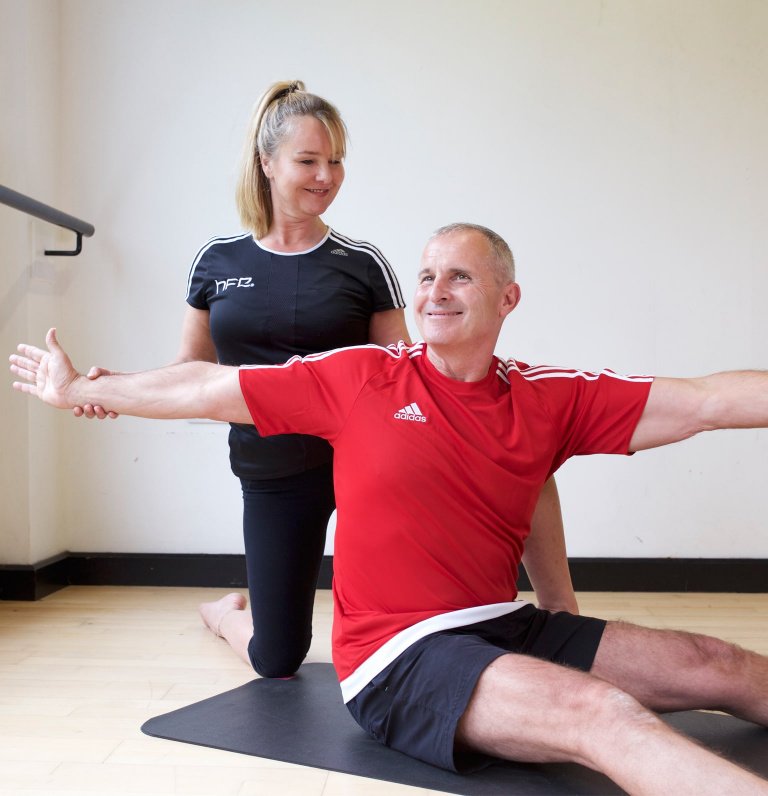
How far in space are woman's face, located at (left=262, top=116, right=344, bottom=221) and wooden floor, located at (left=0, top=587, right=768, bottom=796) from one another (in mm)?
1271

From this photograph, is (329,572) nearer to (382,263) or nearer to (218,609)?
(218,609)

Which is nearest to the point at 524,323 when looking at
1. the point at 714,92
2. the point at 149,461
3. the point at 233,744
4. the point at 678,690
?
the point at 714,92

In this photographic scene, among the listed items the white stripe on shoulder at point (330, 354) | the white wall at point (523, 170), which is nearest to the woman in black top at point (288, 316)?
the white stripe on shoulder at point (330, 354)

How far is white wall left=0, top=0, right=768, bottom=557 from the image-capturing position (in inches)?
127

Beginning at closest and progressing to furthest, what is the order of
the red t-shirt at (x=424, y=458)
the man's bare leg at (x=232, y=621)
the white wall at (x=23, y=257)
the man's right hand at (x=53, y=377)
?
1. the red t-shirt at (x=424, y=458)
2. the man's right hand at (x=53, y=377)
3. the man's bare leg at (x=232, y=621)
4. the white wall at (x=23, y=257)

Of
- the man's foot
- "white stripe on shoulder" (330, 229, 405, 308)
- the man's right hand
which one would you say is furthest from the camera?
the man's foot

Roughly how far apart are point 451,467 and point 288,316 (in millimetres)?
643

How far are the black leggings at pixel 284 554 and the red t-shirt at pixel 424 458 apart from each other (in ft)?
1.47

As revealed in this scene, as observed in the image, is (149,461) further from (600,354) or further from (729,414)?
(729,414)

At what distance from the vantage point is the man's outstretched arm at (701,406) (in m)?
1.61

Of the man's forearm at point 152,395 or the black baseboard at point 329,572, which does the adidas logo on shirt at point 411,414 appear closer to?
the man's forearm at point 152,395

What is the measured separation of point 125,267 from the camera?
331 cm

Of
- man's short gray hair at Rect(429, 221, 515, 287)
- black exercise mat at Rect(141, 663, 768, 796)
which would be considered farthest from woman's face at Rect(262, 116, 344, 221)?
black exercise mat at Rect(141, 663, 768, 796)

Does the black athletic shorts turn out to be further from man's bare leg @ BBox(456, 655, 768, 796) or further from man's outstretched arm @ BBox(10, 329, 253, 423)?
man's outstretched arm @ BBox(10, 329, 253, 423)
